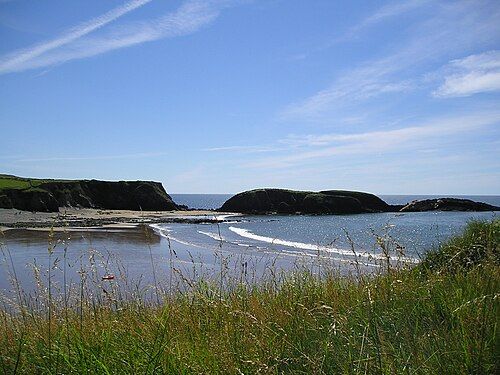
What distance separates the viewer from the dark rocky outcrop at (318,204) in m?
88.2

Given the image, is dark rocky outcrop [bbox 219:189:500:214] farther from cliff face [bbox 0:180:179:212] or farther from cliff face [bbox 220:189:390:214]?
cliff face [bbox 0:180:179:212]

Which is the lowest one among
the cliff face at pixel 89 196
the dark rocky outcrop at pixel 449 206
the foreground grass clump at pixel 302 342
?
the foreground grass clump at pixel 302 342

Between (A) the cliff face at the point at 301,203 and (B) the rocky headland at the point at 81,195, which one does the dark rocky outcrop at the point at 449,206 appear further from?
(B) the rocky headland at the point at 81,195

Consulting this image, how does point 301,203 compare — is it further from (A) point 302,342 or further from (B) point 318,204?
(A) point 302,342

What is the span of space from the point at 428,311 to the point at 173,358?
2396 mm

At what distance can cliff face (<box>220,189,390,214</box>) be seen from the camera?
8856cm

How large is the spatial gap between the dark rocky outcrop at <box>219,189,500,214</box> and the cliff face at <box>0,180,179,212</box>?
13.4 metres

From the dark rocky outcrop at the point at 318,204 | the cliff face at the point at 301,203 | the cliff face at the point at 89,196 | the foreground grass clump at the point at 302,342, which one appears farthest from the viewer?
the cliff face at the point at 301,203

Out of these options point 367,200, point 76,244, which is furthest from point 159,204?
point 76,244

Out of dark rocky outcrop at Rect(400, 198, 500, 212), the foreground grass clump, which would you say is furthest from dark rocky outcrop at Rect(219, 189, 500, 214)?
the foreground grass clump

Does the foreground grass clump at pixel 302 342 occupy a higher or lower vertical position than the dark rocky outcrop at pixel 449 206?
lower

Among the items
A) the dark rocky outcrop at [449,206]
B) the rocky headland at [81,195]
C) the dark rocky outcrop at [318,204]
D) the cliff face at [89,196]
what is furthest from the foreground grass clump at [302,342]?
the dark rocky outcrop at [449,206]

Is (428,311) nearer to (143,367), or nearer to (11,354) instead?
(143,367)

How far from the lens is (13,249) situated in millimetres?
25594
